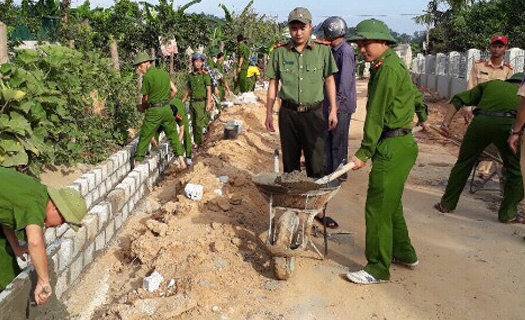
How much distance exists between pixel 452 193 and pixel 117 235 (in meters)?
3.86

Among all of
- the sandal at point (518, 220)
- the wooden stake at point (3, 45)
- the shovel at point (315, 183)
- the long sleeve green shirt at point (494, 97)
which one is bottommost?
the sandal at point (518, 220)

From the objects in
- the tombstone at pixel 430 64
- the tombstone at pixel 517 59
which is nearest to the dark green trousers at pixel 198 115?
the tombstone at pixel 517 59

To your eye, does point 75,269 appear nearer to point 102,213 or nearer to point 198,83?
point 102,213

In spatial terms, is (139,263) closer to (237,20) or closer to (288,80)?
(288,80)

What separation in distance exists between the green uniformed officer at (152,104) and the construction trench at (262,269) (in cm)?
103

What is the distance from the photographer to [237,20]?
1010 inches

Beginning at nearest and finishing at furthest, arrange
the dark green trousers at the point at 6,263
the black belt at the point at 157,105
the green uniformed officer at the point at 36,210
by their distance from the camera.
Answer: the green uniformed officer at the point at 36,210 < the dark green trousers at the point at 6,263 < the black belt at the point at 157,105

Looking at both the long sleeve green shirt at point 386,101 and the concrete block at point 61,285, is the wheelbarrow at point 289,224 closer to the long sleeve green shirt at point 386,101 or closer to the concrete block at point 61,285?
the long sleeve green shirt at point 386,101

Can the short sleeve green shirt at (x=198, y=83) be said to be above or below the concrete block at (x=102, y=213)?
above

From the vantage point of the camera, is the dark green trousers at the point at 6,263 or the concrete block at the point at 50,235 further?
the concrete block at the point at 50,235

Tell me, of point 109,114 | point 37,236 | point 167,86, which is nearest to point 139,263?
point 37,236

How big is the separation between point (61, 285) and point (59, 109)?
272 cm

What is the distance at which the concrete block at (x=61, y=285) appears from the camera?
13.1ft

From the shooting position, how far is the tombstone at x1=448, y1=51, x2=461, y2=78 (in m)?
17.8
